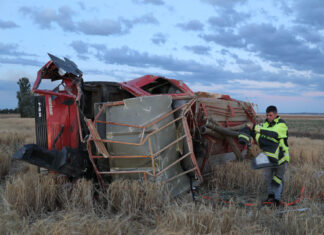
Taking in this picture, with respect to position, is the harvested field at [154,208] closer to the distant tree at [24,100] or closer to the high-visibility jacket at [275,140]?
the high-visibility jacket at [275,140]

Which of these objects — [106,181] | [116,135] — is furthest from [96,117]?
[106,181]

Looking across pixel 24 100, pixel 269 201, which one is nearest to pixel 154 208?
pixel 269 201

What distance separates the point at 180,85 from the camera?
7449 mm

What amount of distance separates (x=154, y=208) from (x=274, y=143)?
2.22 metres

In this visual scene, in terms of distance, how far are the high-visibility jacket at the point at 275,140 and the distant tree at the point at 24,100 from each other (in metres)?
48.9

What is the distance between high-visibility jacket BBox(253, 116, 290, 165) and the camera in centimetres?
493

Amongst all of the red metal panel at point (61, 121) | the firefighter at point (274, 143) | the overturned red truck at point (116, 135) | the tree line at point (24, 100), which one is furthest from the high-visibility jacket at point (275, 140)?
the tree line at point (24, 100)

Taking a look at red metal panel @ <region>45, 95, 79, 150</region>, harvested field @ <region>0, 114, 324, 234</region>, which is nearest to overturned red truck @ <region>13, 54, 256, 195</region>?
red metal panel @ <region>45, 95, 79, 150</region>

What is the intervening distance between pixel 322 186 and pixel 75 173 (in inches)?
174

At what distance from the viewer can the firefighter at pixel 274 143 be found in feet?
16.2

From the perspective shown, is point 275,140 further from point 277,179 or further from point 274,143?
point 277,179

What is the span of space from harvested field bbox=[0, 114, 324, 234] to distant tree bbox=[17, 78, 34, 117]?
47.4m

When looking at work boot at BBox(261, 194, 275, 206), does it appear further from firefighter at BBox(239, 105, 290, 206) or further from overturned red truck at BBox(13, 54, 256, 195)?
overturned red truck at BBox(13, 54, 256, 195)

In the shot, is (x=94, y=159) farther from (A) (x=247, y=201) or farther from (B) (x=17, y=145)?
(B) (x=17, y=145)
